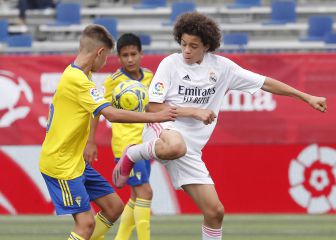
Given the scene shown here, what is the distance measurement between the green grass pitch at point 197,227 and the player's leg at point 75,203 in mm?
3094

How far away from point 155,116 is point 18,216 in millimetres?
6418

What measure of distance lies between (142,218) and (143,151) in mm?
1279

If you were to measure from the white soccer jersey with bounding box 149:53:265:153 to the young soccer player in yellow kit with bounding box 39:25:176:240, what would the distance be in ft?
1.88

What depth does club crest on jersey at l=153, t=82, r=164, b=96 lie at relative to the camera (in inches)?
312

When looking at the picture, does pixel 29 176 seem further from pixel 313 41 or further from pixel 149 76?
pixel 313 41

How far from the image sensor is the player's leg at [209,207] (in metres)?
7.81

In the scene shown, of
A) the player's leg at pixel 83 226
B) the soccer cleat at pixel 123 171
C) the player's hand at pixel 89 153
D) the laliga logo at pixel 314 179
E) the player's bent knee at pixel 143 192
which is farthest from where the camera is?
the laliga logo at pixel 314 179

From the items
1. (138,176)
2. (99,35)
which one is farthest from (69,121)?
(138,176)

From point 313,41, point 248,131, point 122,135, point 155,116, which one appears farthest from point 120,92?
point 313,41

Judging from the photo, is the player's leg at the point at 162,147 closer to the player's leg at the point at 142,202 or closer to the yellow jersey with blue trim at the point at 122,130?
the player's leg at the point at 142,202

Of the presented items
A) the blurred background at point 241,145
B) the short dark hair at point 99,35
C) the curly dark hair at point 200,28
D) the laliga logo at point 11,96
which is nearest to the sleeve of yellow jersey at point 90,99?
the short dark hair at point 99,35

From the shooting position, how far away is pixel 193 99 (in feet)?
26.1

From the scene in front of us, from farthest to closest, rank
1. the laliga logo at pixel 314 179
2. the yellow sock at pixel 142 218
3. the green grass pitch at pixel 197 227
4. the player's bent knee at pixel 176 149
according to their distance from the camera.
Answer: the laliga logo at pixel 314 179
the green grass pitch at pixel 197 227
the yellow sock at pixel 142 218
the player's bent knee at pixel 176 149

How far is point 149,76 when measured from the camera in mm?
9961
